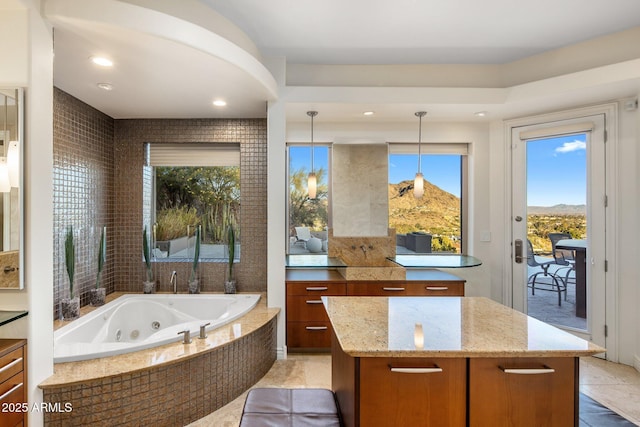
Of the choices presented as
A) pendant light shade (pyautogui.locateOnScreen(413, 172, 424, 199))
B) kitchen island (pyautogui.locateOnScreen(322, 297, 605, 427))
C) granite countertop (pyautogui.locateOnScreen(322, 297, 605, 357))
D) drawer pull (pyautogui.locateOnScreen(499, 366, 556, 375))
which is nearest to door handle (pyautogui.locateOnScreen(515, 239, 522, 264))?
pendant light shade (pyautogui.locateOnScreen(413, 172, 424, 199))

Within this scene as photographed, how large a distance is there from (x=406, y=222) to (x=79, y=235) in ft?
11.0

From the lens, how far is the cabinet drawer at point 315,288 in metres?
3.15

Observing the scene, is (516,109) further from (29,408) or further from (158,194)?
(29,408)

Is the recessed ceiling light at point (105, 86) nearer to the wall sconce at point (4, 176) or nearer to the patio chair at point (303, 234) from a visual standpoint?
the wall sconce at point (4, 176)

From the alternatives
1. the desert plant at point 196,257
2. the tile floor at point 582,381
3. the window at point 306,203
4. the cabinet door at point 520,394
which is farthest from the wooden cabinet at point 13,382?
the window at point 306,203

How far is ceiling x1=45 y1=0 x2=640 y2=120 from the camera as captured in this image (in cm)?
201

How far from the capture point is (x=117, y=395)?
189 cm

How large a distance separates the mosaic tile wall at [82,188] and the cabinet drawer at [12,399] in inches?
48.4

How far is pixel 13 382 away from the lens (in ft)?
5.40

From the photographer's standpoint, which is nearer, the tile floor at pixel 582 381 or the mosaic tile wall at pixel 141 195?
the tile floor at pixel 582 381

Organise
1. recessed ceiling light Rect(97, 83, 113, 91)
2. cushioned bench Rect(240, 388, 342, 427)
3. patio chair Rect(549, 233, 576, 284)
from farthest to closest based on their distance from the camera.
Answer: patio chair Rect(549, 233, 576, 284) → recessed ceiling light Rect(97, 83, 113, 91) → cushioned bench Rect(240, 388, 342, 427)

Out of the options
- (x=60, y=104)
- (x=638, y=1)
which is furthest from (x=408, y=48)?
(x=60, y=104)

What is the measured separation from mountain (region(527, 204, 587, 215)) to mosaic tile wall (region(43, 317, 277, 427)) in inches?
121

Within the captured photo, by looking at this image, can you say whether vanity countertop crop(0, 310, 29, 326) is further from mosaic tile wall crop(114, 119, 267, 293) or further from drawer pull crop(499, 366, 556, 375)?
drawer pull crop(499, 366, 556, 375)
